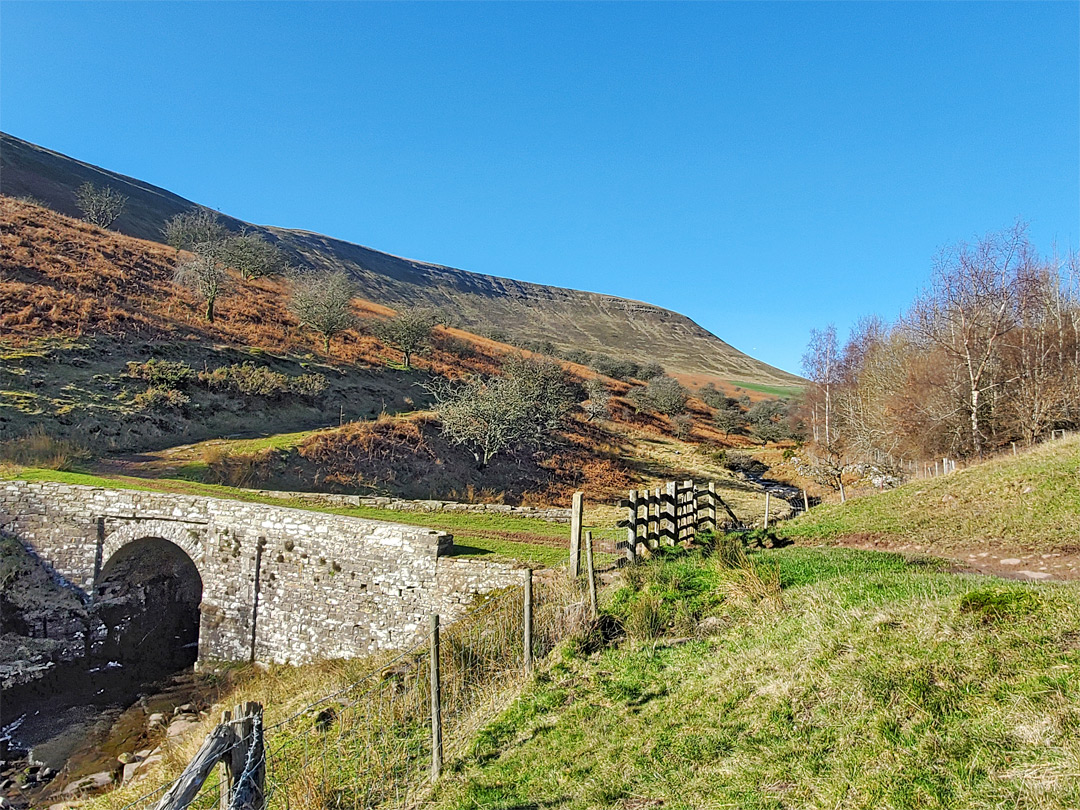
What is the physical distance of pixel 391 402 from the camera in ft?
117

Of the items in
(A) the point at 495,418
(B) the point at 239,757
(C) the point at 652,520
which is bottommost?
(B) the point at 239,757

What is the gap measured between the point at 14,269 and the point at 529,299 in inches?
5407

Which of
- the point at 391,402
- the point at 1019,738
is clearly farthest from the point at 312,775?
the point at 391,402

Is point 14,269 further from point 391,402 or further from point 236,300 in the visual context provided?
point 391,402

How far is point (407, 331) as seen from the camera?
4316 centimetres

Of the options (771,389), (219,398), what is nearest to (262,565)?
(219,398)

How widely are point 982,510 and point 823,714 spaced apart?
1297 centimetres

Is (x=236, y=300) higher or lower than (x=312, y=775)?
higher

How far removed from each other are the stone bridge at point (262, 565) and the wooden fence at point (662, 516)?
107 inches

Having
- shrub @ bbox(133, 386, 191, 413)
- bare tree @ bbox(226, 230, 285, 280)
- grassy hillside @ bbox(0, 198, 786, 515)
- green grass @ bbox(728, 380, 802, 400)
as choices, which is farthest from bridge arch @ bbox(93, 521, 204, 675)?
green grass @ bbox(728, 380, 802, 400)

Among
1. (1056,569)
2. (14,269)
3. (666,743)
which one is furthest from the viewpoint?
(14,269)

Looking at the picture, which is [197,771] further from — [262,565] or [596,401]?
[596,401]

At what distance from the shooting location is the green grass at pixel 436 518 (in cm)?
1464

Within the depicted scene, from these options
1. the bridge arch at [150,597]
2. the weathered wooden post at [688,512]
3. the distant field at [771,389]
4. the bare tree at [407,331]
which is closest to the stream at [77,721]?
the bridge arch at [150,597]
